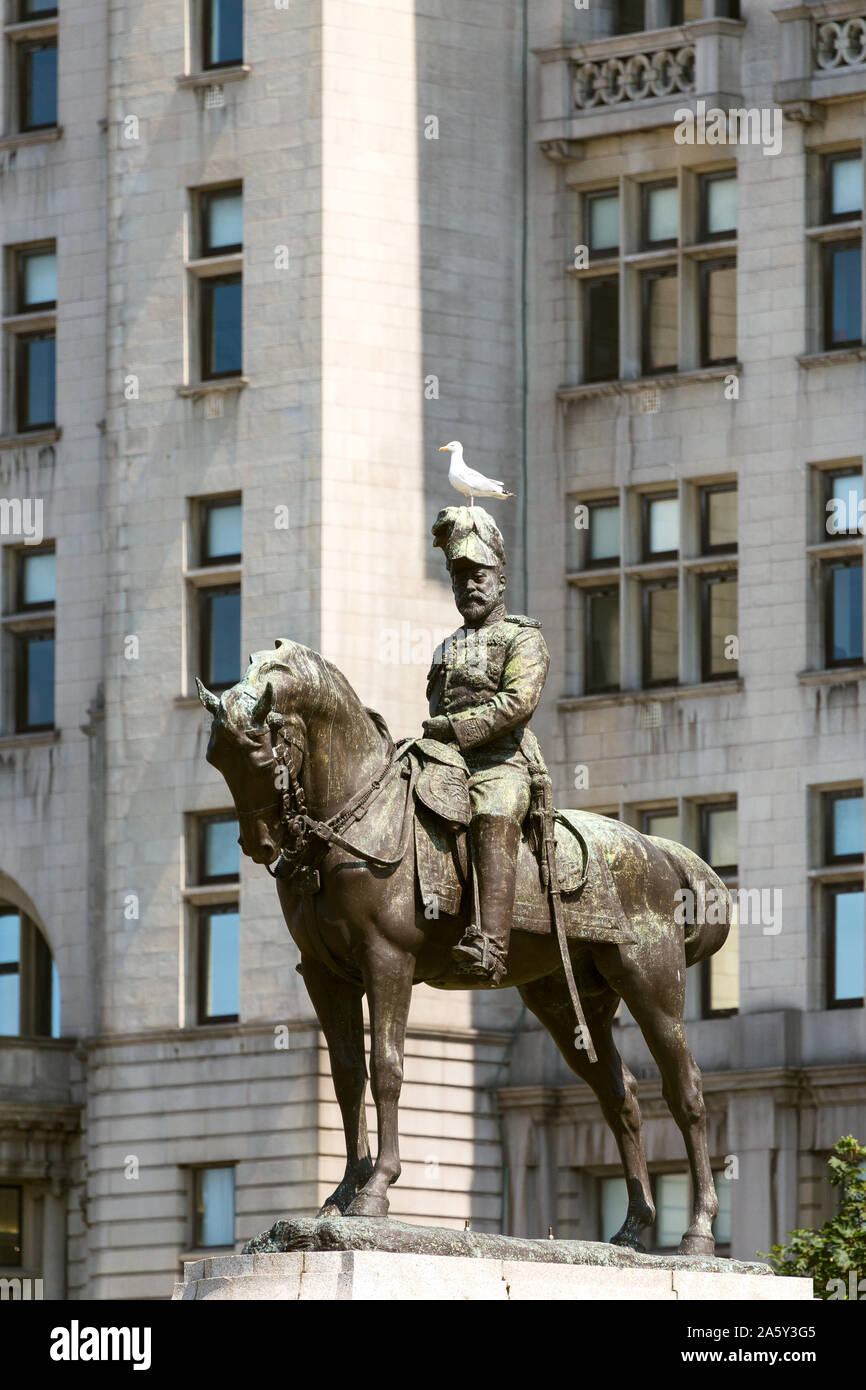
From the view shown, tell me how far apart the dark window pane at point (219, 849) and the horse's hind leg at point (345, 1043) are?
28.6 m

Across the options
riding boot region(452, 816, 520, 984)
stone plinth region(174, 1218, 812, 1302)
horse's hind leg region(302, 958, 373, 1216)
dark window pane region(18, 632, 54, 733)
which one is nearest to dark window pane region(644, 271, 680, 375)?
dark window pane region(18, 632, 54, 733)

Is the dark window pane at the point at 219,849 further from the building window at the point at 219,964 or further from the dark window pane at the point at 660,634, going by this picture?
the dark window pane at the point at 660,634

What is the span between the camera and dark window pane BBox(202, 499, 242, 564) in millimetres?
52938

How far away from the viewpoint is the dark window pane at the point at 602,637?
5319 centimetres

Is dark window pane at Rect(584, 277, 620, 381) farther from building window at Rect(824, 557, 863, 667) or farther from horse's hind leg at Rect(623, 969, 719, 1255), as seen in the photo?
horse's hind leg at Rect(623, 969, 719, 1255)

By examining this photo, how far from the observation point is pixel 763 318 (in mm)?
51719

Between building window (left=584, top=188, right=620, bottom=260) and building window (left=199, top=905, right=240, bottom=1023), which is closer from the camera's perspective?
building window (left=199, top=905, right=240, bottom=1023)

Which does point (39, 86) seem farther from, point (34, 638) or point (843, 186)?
point (843, 186)

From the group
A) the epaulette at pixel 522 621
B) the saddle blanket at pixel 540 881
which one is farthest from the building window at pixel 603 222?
the saddle blanket at pixel 540 881

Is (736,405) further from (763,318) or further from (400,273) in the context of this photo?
(400,273)

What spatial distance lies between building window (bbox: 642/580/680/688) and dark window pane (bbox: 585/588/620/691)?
542 mm

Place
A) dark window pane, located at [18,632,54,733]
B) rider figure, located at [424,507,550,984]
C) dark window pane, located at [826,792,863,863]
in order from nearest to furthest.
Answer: rider figure, located at [424,507,550,984], dark window pane, located at [826,792,863,863], dark window pane, located at [18,632,54,733]

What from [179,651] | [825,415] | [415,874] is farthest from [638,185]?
[415,874]

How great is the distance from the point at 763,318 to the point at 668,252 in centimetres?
194
